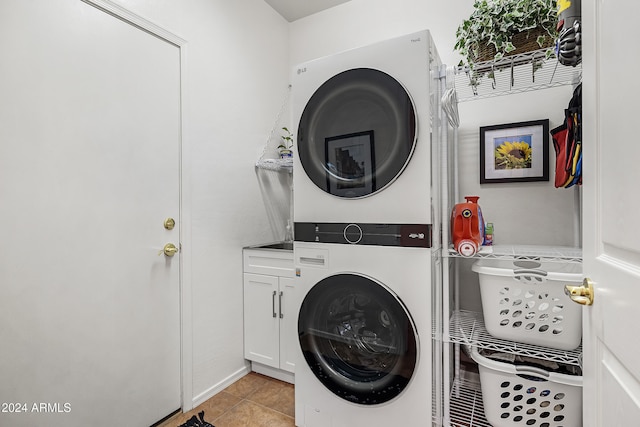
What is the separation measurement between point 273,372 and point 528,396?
151cm

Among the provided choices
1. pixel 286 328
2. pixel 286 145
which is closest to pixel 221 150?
pixel 286 145

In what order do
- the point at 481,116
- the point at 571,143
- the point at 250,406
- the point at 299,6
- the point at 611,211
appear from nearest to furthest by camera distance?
the point at 611,211 < the point at 571,143 < the point at 250,406 < the point at 481,116 < the point at 299,6

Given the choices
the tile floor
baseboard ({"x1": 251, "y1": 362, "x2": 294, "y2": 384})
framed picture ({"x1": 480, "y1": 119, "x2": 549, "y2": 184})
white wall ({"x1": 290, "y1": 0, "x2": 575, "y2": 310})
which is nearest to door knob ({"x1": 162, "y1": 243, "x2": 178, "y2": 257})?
the tile floor

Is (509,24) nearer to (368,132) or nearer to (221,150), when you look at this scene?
(368,132)

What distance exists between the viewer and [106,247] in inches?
60.4

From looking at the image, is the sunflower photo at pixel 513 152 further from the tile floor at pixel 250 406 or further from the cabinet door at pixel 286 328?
the tile floor at pixel 250 406

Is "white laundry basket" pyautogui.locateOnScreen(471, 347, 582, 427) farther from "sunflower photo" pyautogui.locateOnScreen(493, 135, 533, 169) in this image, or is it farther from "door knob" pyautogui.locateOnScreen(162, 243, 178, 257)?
"door knob" pyautogui.locateOnScreen(162, 243, 178, 257)

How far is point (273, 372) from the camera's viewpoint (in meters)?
2.24

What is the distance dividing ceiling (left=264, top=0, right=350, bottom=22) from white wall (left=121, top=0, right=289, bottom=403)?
0.11 meters

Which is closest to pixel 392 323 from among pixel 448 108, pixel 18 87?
pixel 448 108

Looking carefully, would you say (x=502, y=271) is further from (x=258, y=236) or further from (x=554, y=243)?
(x=258, y=236)

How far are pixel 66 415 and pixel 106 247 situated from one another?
2.38ft

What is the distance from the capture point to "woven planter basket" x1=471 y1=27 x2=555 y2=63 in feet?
4.65

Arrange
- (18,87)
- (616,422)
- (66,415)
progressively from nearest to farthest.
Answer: (616,422), (18,87), (66,415)
